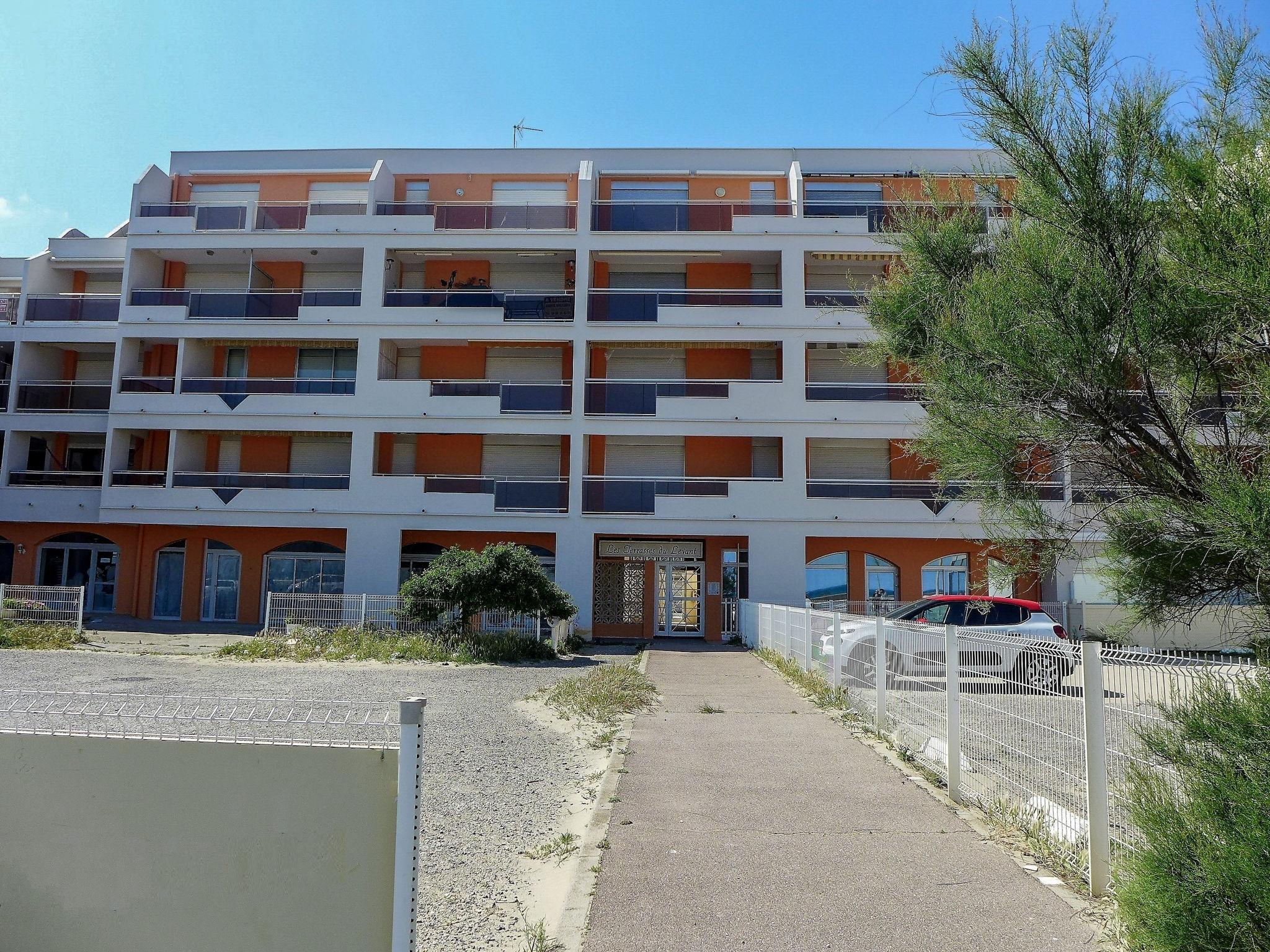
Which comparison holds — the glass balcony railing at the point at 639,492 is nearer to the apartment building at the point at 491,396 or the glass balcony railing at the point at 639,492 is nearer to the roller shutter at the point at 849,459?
the apartment building at the point at 491,396

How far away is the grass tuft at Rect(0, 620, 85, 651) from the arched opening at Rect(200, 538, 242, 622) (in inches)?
279

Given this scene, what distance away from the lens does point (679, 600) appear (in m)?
27.5

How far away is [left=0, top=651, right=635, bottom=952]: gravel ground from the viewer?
4.92 metres

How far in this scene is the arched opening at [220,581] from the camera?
91.7 ft

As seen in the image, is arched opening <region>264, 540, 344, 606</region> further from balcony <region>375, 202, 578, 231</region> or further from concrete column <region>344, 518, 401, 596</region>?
balcony <region>375, 202, 578, 231</region>

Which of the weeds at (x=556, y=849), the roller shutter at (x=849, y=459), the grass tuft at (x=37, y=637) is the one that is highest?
the roller shutter at (x=849, y=459)

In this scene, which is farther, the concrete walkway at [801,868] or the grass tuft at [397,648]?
the grass tuft at [397,648]

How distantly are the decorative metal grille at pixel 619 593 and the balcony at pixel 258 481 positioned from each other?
8.12 meters

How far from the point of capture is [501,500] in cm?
2662

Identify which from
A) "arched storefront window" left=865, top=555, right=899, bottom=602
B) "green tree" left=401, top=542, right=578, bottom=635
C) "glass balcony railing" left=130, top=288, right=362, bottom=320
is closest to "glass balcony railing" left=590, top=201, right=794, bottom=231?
"glass balcony railing" left=130, top=288, right=362, bottom=320

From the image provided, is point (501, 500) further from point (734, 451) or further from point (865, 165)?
point (865, 165)

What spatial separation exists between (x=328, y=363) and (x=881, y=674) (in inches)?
928

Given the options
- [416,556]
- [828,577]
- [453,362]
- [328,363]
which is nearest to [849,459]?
[828,577]

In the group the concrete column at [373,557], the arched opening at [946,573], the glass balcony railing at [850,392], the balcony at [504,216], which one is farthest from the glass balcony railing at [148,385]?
the arched opening at [946,573]
